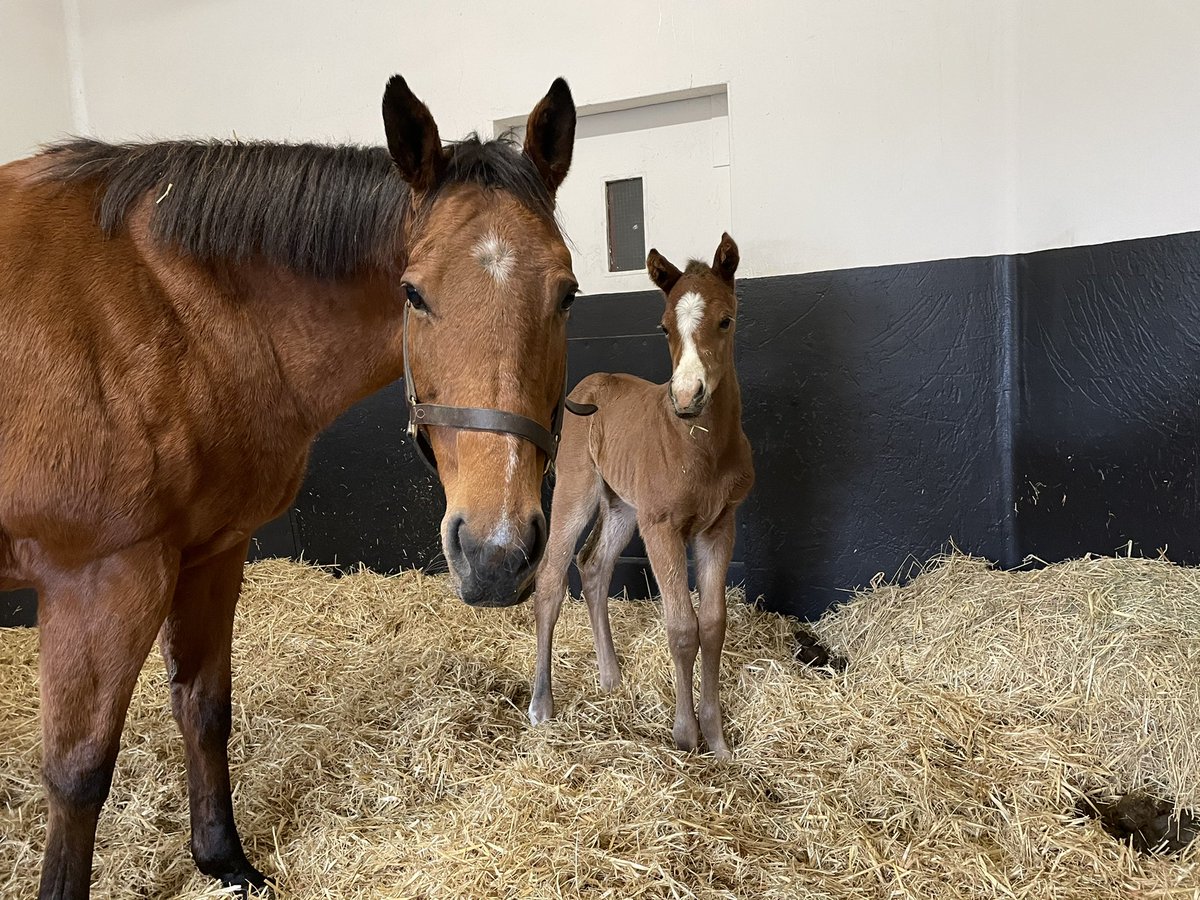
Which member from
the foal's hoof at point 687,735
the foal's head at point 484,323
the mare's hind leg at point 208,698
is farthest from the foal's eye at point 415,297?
the foal's hoof at point 687,735

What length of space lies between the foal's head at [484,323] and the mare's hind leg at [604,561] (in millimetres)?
1625

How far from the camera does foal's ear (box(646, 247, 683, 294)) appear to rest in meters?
2.61

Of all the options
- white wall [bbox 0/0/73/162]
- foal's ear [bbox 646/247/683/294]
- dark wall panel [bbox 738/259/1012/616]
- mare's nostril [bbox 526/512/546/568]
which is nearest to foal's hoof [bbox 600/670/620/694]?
dark wall panel [bbox 738/259/1012/616]

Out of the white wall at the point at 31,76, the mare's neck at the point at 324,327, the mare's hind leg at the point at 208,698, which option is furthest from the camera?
the white wall at the point at 31,76

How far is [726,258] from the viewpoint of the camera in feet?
8.38

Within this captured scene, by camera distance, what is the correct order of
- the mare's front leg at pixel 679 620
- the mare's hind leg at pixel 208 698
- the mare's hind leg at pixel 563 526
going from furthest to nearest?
the mare's hind leg at pixel 563 526 < the mare's front leg at pixel 679 620 < the mare's hind leg at pixel 208 698

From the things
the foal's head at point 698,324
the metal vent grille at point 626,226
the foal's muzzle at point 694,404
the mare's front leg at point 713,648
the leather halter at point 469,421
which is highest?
the metal vent grille at point 626,226

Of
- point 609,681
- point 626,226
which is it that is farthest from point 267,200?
point 626,226

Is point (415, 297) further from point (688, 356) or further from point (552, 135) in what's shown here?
point (688, 356)

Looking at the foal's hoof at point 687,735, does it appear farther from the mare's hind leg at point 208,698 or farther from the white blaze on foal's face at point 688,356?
the mare's hind leg at point 208,698

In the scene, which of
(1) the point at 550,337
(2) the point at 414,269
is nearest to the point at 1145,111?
(1) the point at 550,337

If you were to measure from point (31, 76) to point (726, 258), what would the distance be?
408 cm

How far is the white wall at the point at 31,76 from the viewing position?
392 cm

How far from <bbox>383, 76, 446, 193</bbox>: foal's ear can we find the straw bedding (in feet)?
4.80
